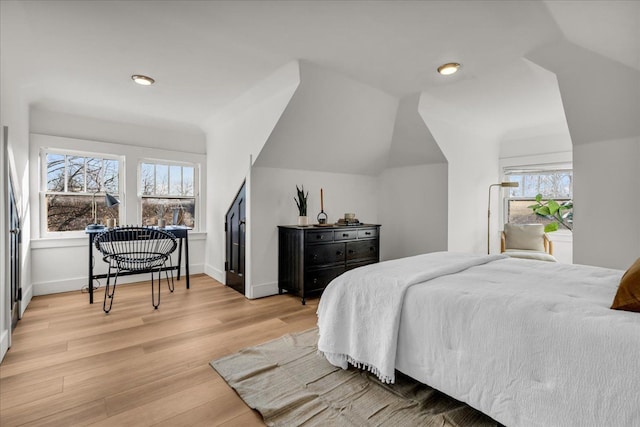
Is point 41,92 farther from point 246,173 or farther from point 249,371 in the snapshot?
point 249,371

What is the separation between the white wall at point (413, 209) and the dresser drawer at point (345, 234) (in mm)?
1145

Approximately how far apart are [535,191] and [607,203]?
240 centimetres

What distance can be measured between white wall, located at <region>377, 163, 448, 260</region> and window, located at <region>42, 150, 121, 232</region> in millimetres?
3862

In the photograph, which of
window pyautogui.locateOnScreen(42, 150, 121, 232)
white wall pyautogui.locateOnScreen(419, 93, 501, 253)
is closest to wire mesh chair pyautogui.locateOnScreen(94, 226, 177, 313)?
window pyautogui.locateOnScreen(42, 150, 121, 232)

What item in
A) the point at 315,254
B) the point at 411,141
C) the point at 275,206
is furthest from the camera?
the point at 411,141

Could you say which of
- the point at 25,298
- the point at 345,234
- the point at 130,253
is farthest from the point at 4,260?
the point at 345,234

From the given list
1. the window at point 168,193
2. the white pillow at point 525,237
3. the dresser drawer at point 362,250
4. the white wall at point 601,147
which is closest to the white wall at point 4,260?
the window at point 168,193

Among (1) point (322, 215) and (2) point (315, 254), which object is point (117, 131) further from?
(2) point (315, 254)

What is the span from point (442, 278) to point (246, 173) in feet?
8.37

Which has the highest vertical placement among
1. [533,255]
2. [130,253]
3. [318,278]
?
[130,253]

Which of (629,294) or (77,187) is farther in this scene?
(77,187)

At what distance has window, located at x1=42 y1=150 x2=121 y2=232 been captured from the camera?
3771 mm

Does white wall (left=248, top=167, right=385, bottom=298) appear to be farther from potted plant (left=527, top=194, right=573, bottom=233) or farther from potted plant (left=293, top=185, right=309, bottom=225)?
potted plant (left=527, top=194, right=573, bottom=233)

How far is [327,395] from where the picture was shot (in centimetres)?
173
